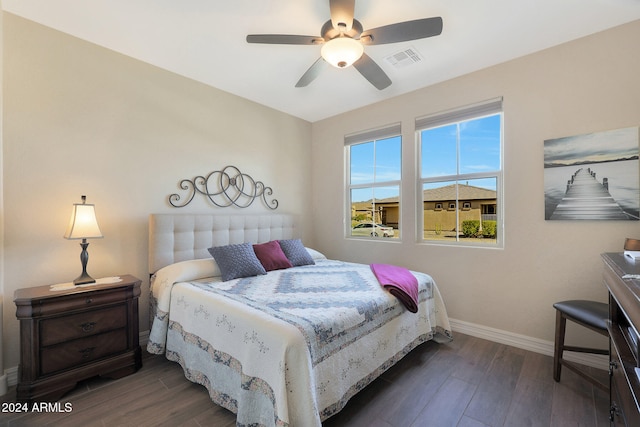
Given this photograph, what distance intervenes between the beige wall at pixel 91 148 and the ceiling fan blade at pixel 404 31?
203 cm

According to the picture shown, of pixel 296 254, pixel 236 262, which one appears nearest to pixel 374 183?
pixel 296 254

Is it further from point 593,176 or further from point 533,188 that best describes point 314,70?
point 593,176

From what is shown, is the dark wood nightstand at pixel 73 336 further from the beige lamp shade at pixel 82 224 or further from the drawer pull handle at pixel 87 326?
the beige lamp shade at pixel 82 224

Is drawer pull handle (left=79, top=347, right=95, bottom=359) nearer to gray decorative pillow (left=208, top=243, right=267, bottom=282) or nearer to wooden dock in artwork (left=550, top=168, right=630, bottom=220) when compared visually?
gray decorative pillow (left=208, top=243, right=267, bottom=282)

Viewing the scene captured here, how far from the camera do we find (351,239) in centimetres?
387

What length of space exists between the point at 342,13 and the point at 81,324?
2699mm

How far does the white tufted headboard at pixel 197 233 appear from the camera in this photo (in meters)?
2.60

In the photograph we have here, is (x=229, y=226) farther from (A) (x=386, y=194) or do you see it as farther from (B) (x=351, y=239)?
(A) (x=386, y=194)

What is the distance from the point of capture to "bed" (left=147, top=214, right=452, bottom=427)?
139cm

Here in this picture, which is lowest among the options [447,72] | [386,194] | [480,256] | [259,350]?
[259,350]

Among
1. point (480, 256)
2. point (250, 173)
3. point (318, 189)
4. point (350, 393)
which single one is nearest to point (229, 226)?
point (250, 173)

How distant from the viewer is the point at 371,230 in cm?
→ 378

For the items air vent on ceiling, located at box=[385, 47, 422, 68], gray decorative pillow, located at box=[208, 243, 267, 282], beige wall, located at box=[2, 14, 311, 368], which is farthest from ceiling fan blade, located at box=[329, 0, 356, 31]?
gray decorative pillow, located at box=[208, 243, 267, 282]

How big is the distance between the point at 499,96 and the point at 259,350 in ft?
9.88
